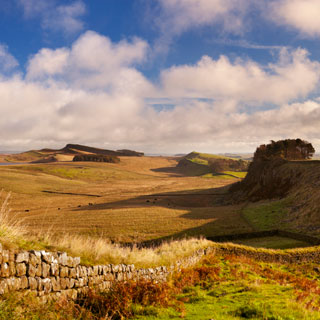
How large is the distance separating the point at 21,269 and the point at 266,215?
48034 millimetres

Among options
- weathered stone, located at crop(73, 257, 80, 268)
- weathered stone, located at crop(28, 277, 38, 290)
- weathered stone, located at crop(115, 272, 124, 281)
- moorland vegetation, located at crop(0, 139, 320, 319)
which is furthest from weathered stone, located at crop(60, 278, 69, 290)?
weathered stone, located at crop(115, 272, 124, 281)

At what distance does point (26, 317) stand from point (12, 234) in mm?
2837

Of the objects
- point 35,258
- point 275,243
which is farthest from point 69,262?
point 275,243

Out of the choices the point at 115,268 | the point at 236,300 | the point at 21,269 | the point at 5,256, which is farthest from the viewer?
the point at 115,268

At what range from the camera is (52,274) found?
9.28 meters

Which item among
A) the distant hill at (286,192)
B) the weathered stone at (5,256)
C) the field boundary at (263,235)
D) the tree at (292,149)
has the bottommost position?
the field boundary at (263,235)

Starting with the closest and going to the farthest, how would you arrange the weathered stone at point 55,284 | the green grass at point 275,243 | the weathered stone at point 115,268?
1. the weathered stone at point 55,284
2. the weathered stone at point 115,268
3. the green grass at point 275,243

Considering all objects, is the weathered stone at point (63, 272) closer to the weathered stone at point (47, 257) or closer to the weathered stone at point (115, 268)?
the weathered stone at point (47, 257)

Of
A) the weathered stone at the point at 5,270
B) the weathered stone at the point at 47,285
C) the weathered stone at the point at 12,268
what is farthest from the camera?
the weathered stone at the point at 47,285

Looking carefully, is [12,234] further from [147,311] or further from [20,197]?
[20,197]

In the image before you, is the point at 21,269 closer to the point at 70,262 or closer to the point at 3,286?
the point at 3,286

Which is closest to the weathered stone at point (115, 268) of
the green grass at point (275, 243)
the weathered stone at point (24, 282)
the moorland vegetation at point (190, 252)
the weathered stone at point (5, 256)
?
the moorland vegetation at point (190, 252)

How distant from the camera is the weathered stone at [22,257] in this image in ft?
27.5

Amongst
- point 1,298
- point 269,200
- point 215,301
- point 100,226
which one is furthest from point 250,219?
point 1,298
